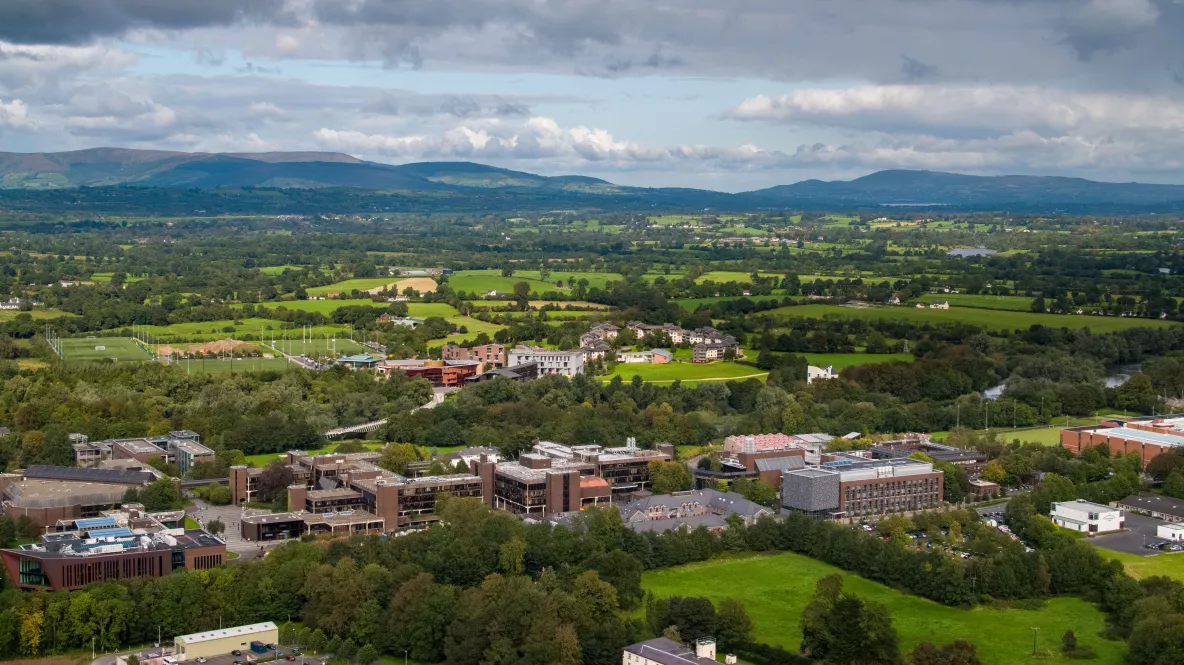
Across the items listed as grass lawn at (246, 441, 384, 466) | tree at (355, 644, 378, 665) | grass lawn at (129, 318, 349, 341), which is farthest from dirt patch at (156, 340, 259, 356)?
tree at (355, 644, 378, 665)

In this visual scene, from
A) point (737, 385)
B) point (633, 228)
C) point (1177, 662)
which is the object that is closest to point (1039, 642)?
point (1177, 662)

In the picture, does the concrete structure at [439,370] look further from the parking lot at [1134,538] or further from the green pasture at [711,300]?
the parking lot at [1134,538]

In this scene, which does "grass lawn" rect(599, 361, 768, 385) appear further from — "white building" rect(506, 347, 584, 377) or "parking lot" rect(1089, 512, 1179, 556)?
"parking lot" rect(1089, 512, 1179, 556)

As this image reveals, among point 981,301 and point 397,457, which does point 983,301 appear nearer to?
point 981,301

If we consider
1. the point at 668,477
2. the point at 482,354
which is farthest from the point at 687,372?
the point at 668,477

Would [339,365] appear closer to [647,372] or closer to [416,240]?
[647,372]

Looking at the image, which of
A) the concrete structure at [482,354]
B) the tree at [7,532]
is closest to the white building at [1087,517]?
the tree at [7,532]
